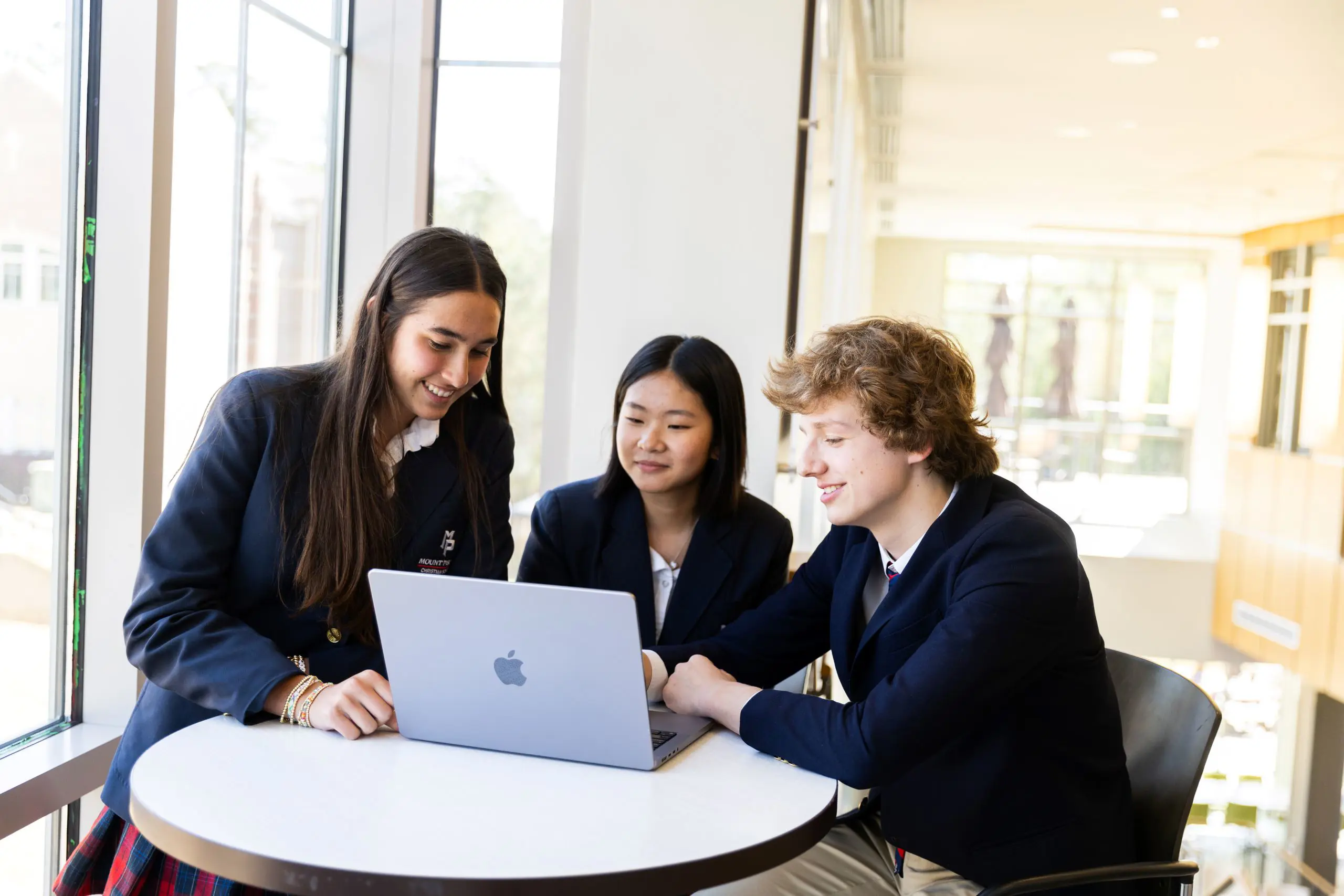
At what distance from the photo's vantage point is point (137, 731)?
1.74 metres

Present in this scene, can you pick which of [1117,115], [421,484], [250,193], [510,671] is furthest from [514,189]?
[1117,115]

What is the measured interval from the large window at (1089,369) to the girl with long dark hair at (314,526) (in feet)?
48.6

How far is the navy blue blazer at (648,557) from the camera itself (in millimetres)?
2408

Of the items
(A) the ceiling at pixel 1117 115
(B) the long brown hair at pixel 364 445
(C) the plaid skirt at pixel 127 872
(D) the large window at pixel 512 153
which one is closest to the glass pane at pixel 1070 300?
(A) the ceiling at pixel 1117 115

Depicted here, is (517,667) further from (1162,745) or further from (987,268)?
(987,268)

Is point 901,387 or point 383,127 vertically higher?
point 383,127

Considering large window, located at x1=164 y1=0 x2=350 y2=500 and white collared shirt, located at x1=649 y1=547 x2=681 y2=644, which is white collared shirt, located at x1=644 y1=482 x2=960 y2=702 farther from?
large window, located at x1=164 y1=0 x2=350 y2=500

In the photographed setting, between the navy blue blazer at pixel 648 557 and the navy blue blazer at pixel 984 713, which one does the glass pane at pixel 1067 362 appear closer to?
the navy blue blazer at pixel 648 557

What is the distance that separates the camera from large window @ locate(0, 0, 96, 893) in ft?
6.55

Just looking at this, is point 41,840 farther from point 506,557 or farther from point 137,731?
point 506,557

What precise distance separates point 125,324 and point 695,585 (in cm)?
127

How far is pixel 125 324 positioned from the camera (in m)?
2.20

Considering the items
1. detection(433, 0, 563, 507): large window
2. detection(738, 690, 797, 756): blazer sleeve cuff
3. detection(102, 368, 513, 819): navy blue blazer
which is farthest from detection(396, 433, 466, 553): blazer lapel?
detection(433, 0, 563, 507): large window

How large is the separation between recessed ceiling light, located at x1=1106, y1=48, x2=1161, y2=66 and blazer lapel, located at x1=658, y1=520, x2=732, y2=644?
552cm
